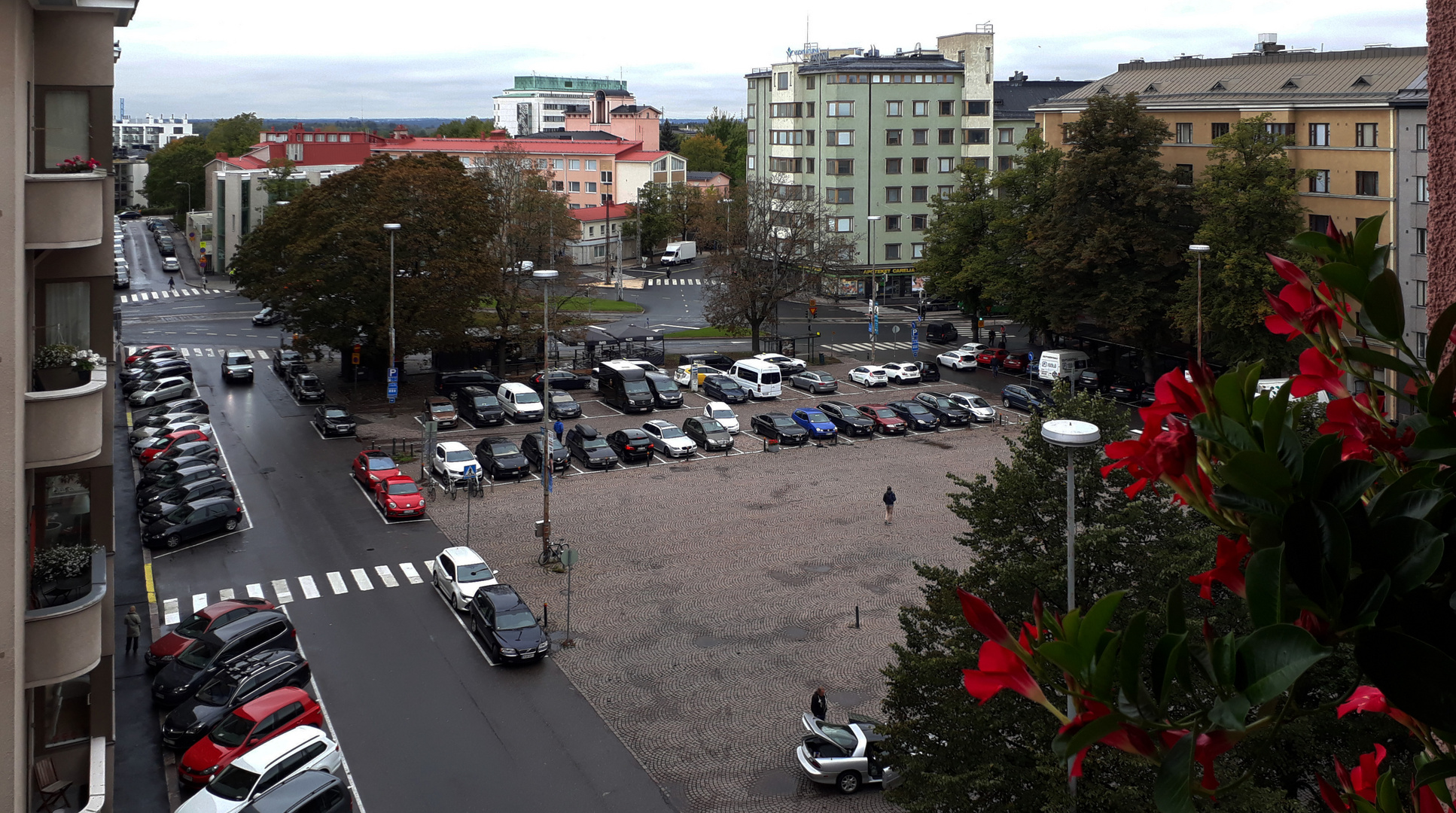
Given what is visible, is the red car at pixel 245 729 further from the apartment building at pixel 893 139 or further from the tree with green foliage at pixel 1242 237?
the apartment building at pixel 893 139

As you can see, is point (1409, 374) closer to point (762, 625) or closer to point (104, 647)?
point (104, 647)

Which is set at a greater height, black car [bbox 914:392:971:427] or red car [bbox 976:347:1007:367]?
red car [bbox 976:347:1007:367]

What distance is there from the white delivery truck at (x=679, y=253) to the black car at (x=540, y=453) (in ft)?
230

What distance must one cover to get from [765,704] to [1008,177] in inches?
1867

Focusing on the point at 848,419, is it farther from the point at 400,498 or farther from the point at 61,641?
the point at 61,641

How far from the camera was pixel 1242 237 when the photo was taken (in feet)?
175

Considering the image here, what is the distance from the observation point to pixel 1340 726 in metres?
16.1

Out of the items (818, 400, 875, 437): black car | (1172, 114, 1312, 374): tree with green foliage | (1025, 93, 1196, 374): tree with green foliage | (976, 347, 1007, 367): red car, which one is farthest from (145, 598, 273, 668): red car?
(976, 347, 1007, 367): red car

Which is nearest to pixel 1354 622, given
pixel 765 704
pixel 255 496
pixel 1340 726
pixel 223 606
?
pixel 1340 726

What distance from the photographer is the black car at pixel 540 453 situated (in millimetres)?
43375

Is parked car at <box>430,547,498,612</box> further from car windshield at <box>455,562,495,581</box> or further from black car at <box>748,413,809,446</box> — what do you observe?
black car at <box>748,413,809,446</box>

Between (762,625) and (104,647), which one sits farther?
(762,625)

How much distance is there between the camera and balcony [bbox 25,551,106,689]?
12.6 metres

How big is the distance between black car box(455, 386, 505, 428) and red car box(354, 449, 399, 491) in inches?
320
